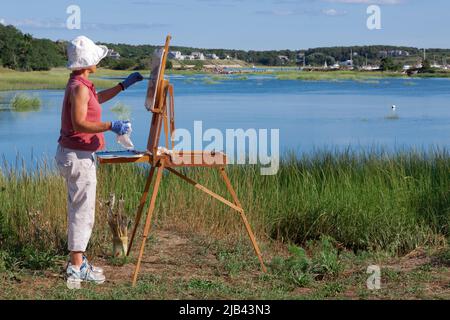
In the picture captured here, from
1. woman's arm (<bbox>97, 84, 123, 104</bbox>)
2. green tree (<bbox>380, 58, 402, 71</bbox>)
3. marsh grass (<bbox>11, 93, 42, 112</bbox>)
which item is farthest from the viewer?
green tree (<bbox>380, 58, 402, 71</bbox>)

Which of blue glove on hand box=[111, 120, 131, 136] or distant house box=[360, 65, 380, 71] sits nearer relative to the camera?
blue glove on hand box=[111, 120, 131, 136]

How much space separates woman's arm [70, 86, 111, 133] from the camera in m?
5.32

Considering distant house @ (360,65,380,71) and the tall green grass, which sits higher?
the tall green grass

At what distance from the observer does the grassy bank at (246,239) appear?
5.77 m

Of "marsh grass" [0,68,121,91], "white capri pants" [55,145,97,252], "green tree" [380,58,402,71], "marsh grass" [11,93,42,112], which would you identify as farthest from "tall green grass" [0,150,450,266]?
"green tree" [380,58,402,71]

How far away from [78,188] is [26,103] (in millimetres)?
33758

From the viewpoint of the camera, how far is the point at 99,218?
7.05m

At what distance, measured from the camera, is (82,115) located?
17.5 feet

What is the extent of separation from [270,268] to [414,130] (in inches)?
948

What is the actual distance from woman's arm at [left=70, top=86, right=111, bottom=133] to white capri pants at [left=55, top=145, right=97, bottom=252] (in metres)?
0.26

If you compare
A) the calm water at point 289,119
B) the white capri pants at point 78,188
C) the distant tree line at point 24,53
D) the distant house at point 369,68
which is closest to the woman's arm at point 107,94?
the white capri pants at point 78,188

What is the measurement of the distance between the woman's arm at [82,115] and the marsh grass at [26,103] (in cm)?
3284

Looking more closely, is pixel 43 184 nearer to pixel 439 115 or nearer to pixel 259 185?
pixel 259 185

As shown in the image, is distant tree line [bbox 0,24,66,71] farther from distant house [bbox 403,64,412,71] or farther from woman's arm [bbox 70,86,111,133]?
woman's arm [bbox 70,86,111,133]
